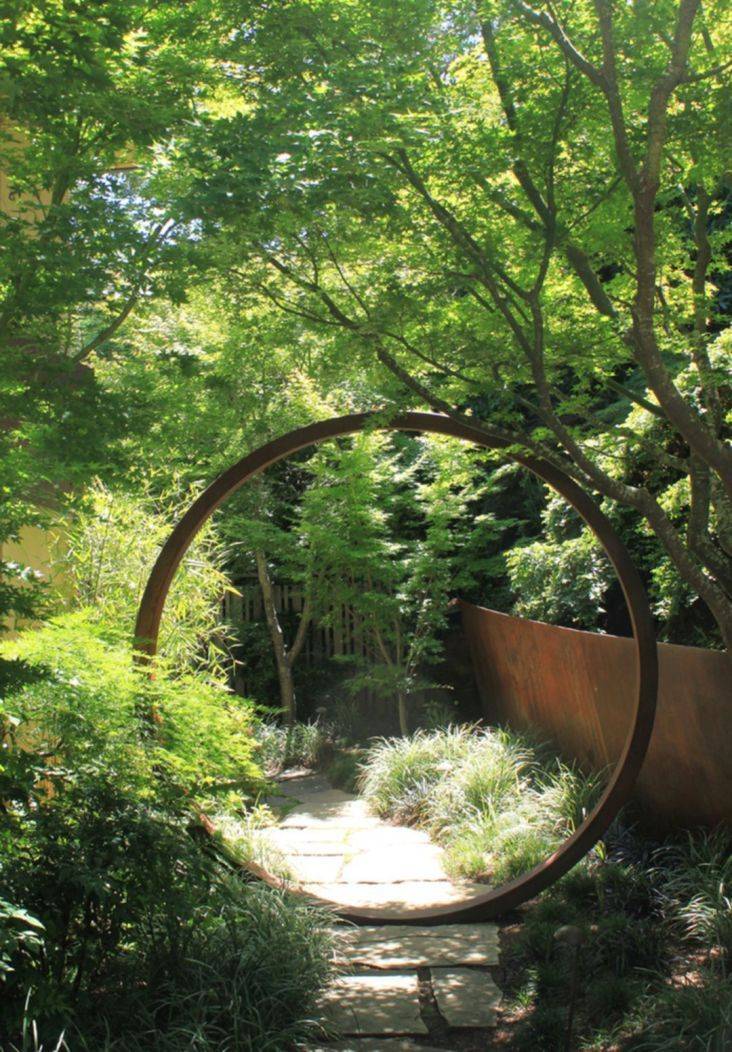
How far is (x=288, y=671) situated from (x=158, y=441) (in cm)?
547

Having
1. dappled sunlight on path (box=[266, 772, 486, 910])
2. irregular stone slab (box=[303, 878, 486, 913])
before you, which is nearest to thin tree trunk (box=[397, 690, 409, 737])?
dappled sunlight on path (box=[266, 772, 486, 910])

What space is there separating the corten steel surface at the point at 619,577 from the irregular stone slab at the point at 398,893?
0.23 meters

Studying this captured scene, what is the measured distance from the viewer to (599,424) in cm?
464

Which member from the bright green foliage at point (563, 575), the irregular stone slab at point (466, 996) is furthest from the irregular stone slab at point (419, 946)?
the bright green foliage at point (563, 575)

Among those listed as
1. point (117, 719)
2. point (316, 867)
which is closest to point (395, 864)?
point (316, 867)

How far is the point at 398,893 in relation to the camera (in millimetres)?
5523

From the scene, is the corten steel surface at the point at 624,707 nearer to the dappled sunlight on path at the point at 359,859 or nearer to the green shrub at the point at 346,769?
the dappled sunlight on path at the point at 359,859

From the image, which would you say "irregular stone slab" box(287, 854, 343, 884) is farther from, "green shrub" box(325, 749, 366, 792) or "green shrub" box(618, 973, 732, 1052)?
"green shrub" box(618, 973, 732, 1052)

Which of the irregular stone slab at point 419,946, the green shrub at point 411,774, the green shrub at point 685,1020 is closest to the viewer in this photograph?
the green shrub at point 685,1020

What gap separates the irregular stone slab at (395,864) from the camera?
18.9 ft

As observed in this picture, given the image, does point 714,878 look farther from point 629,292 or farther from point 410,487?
point 410,487

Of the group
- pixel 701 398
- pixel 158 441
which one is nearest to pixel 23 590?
pixel 158 441

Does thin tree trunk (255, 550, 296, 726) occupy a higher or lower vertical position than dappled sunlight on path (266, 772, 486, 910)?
higher

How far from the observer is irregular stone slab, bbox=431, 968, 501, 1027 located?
391 cm
